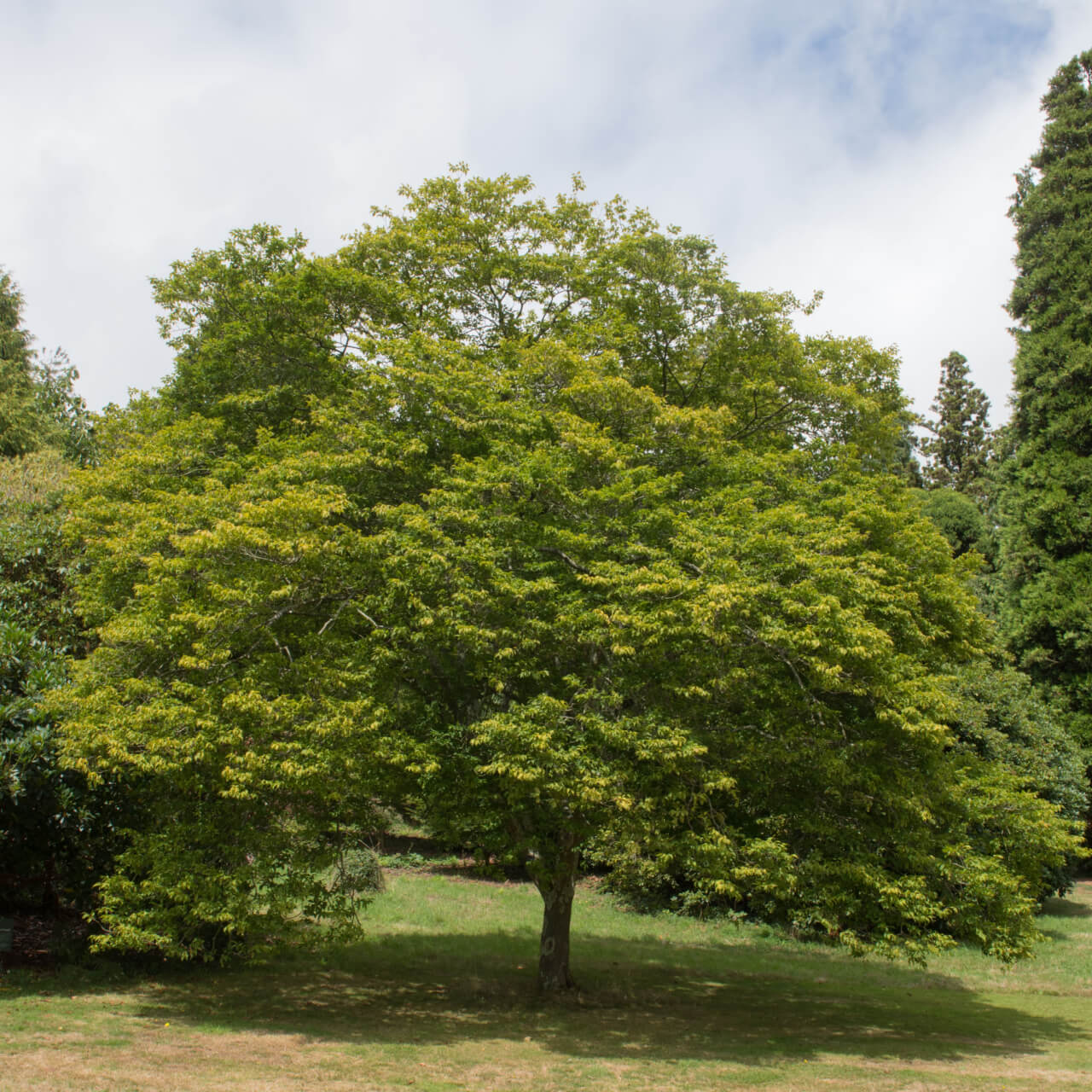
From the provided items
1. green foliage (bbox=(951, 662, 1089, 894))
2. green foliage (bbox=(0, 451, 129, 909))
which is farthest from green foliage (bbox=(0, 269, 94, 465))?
green foliage (bbox=(951, 662, 1089, 894))

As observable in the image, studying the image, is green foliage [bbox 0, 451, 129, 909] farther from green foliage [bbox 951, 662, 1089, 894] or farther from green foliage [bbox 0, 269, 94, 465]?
green foliage [bbox 951, 662, 1089, 894]

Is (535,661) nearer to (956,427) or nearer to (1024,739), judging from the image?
(1024,739)

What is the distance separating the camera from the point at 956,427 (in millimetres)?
51750

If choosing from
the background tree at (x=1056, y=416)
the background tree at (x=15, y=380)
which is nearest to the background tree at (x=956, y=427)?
the background tree at (x=1056, y=416)

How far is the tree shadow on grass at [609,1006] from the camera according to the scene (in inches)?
444

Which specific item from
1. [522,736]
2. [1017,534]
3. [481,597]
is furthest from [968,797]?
[1017,534]

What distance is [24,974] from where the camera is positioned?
12.1m

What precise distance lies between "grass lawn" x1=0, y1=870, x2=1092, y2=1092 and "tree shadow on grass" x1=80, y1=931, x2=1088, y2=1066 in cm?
6

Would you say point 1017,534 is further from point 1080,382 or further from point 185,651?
point 185,651

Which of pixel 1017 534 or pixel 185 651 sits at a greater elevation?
pixel 1017 534

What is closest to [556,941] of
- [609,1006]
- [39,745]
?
[609,1006]

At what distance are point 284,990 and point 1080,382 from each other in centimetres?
2816

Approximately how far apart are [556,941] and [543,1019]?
4.69ft

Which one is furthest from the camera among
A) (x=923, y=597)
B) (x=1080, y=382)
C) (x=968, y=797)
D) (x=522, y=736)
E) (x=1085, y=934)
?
(x=1080, y=382)
